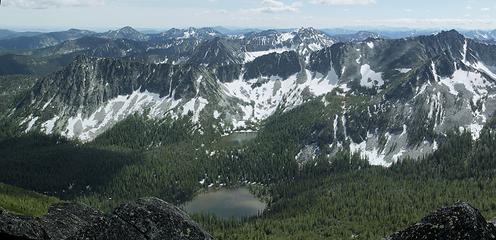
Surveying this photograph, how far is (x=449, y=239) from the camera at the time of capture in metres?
26.8

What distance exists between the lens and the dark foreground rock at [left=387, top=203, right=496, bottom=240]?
26.9m

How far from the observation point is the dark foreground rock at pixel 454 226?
88.1 ft

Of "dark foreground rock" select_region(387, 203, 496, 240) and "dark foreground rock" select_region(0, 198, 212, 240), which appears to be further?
"dark foreground rock" select_region(0, 198, 212, 240)

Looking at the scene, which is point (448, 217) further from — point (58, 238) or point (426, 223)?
point (58, 238)

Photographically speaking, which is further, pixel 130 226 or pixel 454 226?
pixel 130 226

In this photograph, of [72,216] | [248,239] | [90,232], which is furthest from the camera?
[248,239]

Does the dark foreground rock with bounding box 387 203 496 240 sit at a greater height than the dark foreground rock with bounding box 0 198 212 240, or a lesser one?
greater

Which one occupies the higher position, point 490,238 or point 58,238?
point 490,238

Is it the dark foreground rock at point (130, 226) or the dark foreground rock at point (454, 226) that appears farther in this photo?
the dark foreground rock at point (130, 226)

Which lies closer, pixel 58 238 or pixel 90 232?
pixel 90 232

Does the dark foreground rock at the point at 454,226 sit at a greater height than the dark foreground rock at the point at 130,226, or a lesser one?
greater

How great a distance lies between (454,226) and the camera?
27.0 m

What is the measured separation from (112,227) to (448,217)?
2093 cm

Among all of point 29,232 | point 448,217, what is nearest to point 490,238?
point 448,217
